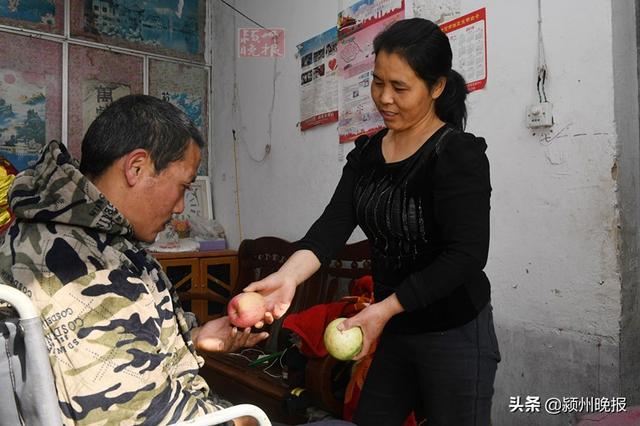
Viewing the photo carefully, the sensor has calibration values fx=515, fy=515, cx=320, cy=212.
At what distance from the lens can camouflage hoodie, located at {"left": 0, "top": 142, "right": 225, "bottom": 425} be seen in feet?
3.11

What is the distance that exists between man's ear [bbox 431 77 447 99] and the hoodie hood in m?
0.93

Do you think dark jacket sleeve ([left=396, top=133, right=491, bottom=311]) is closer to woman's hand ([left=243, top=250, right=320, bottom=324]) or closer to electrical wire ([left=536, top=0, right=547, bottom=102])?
woman's hand ([left=243, top=250, right=320, bottom=324])

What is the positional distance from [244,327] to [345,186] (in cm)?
57

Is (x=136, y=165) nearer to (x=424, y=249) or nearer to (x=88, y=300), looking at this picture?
(x=88, y=300)

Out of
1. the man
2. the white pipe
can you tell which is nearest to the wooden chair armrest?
the man

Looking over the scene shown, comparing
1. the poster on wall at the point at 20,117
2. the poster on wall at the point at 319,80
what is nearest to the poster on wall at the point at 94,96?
the poster on wall at the point at 20,117

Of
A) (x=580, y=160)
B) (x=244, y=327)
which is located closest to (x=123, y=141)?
(x=244, y=327)

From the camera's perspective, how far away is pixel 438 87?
152 cm

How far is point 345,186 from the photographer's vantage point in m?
1.71

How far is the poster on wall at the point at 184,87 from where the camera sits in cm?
473

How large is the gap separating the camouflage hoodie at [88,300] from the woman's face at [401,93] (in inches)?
→ 31.8

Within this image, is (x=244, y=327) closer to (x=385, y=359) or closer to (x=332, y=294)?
(x=385, y=359)

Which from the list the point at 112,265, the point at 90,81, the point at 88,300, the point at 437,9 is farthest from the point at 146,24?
the point at 88,300

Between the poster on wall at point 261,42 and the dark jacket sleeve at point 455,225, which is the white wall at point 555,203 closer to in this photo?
the dark jacket sleeve at point 455,225
